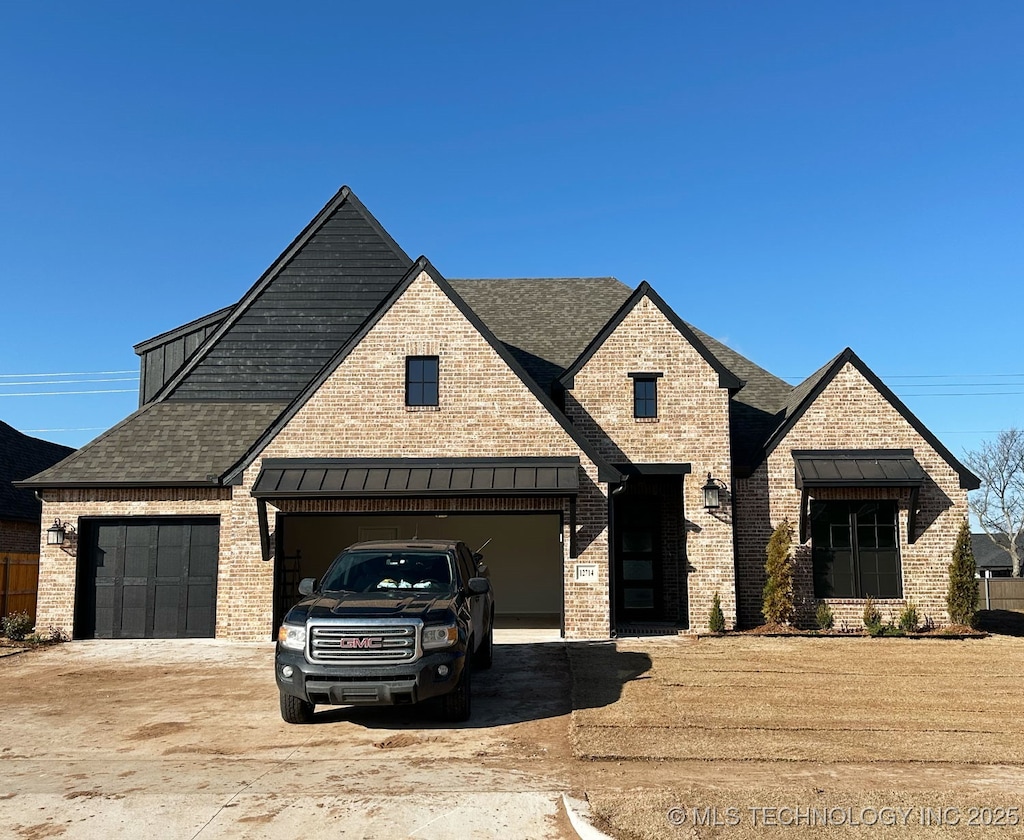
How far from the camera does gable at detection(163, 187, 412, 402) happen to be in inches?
721

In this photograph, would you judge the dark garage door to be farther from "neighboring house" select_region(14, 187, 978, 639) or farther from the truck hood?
the truck hood

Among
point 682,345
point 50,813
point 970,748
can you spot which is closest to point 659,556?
point 682,345

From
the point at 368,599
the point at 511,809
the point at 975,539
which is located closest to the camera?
the point at 511,809

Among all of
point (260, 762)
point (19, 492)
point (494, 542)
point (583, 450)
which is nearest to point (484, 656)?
point (583, 450)

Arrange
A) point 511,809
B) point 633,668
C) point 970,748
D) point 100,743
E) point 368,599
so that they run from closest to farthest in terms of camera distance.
Result: point 511,809 < point 970,748 < point 100,743 < point 368,599 < point 633,668

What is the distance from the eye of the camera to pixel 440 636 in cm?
841

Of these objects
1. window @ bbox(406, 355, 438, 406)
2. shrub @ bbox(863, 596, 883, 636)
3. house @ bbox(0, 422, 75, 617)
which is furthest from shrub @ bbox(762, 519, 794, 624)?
house @ bbox(0, 422, 75, 617)

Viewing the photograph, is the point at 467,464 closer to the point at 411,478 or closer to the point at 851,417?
the point at 411,478

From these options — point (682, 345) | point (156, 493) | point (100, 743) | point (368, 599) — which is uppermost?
point (682, 345)

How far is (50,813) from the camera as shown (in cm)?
604

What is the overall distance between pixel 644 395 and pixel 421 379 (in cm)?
453

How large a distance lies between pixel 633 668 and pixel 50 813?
793 centimetres

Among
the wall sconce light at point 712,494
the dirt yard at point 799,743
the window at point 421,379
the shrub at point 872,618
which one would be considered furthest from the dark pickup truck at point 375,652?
the shrub at point 872,618

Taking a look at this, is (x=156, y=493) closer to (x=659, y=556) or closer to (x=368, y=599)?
(x=368, y=599)
